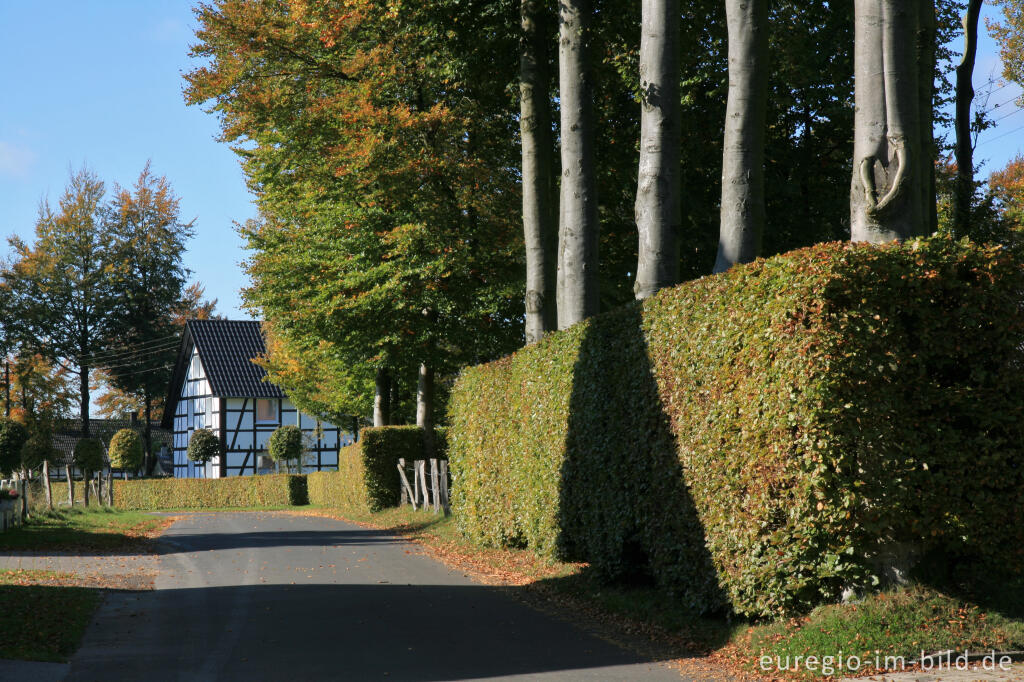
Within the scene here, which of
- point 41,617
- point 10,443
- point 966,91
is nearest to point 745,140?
point 41,617

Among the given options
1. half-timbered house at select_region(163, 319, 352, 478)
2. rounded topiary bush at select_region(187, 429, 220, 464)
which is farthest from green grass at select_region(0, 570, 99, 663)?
half-timbered house at select_region(163, 319, 352, 478)

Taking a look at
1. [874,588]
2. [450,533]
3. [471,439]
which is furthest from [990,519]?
[450,533]

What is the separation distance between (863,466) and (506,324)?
19.8 meters

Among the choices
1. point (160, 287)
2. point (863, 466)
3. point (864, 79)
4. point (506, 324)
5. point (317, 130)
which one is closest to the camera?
point (863, 466)

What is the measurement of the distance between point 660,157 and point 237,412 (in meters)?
49.6

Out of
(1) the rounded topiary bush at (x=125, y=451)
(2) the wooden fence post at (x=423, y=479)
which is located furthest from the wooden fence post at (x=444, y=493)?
(1) the rounded topiary bush at (x=125, y=451)

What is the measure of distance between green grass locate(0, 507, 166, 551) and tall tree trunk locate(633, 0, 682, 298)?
14.1 m

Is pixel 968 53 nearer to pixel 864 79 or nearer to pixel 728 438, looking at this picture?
pixel 864 79

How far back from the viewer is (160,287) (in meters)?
67.8

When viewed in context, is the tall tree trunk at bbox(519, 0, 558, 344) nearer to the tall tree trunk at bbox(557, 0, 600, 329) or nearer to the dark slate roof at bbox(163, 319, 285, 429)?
the tall tree trunk at bbox(557, 0, 600, 329)

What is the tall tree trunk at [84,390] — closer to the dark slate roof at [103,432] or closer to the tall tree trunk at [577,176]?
the dark slate roof at [103,432]

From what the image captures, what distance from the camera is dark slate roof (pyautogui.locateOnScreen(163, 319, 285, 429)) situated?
58.1 metres

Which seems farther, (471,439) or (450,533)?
(450,533)

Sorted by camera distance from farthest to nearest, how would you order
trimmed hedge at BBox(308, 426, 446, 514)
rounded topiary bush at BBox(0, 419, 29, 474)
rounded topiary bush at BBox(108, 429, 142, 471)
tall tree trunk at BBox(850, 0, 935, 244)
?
rounded topiary bush at BBox(108, 429, 142, 471)
trimmed hedge at BBox(308, 426, 446, 514)
rounded topiary bush at BBox(0, 419, 29, 474)
tall tree trunk at BBox(850, 0, 935, 244)
